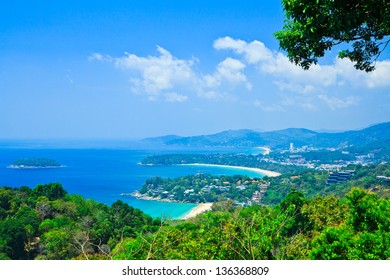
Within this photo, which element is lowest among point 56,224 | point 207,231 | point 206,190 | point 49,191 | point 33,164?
point 206,190

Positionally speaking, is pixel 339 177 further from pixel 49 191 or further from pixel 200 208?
pixel 49 191

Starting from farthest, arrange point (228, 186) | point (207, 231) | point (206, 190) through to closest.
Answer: point (228, 186) < point (206, 190) < point (207, 231)

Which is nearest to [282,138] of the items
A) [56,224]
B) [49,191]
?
A: [49,191]

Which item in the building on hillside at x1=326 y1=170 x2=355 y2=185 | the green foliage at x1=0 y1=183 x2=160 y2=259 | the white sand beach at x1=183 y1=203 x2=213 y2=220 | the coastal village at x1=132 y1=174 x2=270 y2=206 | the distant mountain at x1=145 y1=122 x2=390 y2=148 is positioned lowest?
the white sand beach at x1=183 y1=203 x2=213 y2=220

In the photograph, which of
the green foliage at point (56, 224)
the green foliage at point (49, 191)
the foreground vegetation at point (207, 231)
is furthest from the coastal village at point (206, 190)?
the green foliage at point (49, 191)

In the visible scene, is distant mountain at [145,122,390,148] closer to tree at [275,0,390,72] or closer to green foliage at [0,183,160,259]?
green foliage at [0,183,160,259]

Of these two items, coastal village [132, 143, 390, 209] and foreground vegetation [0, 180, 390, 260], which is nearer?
foreground vegetation [0, 180, 390, 260]

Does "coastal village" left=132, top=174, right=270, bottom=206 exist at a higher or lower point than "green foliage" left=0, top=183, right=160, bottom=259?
lower

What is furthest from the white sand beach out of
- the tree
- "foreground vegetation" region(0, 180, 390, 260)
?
the tree
